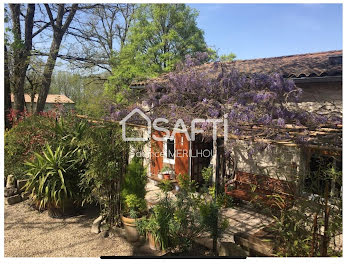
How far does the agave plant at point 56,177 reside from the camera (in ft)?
19.5

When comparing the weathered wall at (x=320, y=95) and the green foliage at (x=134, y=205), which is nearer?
the green foliage at (x=134, y=205)

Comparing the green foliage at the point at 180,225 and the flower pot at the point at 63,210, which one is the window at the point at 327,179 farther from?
the flower pot at the point at 63,210

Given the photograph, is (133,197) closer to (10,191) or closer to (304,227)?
(304,227)

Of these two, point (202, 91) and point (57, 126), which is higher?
point (202, 91)

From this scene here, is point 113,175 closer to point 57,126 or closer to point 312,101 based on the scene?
point 57,126

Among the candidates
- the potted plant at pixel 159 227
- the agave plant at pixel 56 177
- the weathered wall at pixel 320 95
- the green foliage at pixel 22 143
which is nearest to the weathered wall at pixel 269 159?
the weathered wall at pixel 320 95

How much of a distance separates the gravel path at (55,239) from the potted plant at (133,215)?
0.18 m

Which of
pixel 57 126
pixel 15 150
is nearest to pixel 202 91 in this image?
pixel 57 126

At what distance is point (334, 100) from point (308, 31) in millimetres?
1429

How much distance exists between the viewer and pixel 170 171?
873cm

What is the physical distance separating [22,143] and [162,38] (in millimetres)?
5827

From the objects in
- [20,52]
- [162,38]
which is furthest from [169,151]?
[20,52]

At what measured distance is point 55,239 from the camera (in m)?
5.27

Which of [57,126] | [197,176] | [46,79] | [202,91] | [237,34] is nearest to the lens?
[237,34]
